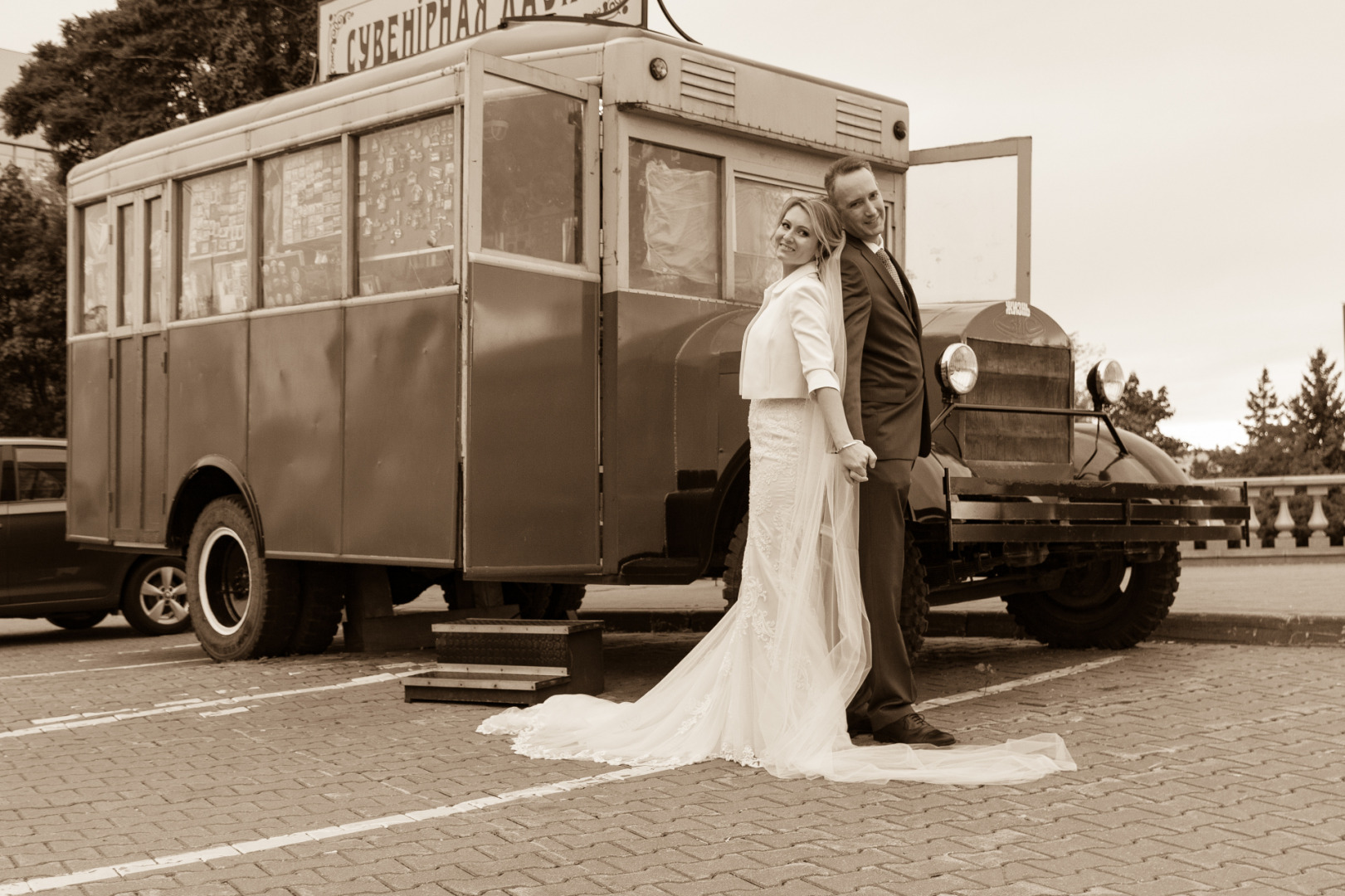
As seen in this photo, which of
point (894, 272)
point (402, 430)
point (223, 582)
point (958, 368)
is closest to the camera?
point (894, 272)

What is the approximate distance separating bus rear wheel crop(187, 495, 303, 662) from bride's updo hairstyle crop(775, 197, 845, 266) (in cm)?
438

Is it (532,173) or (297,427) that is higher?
(532,173)

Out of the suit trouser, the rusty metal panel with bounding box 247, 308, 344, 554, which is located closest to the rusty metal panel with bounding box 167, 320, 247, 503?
the rusty metal panel with bounding box 247, 308, 344, 554

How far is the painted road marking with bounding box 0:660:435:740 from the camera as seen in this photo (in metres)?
6.57

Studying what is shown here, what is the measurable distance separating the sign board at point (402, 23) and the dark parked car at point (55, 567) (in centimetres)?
395

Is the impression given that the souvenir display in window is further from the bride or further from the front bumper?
the front bumper

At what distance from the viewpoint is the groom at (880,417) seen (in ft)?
18.0

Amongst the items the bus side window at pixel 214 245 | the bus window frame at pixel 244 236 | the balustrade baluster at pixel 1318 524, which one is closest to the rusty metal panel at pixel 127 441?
the bus window frame at pixel 244 236

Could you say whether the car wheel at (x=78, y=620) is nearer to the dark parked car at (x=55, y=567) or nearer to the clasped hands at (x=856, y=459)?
the dark parked car at (x=55, y=567)

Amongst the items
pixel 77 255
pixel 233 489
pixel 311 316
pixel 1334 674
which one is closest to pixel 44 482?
pixel 77 255

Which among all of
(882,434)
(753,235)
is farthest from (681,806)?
(753,235)

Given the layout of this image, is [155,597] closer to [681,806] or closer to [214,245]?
[214,245]

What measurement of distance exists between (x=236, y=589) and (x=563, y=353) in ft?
10.9

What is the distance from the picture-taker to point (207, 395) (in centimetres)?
895
